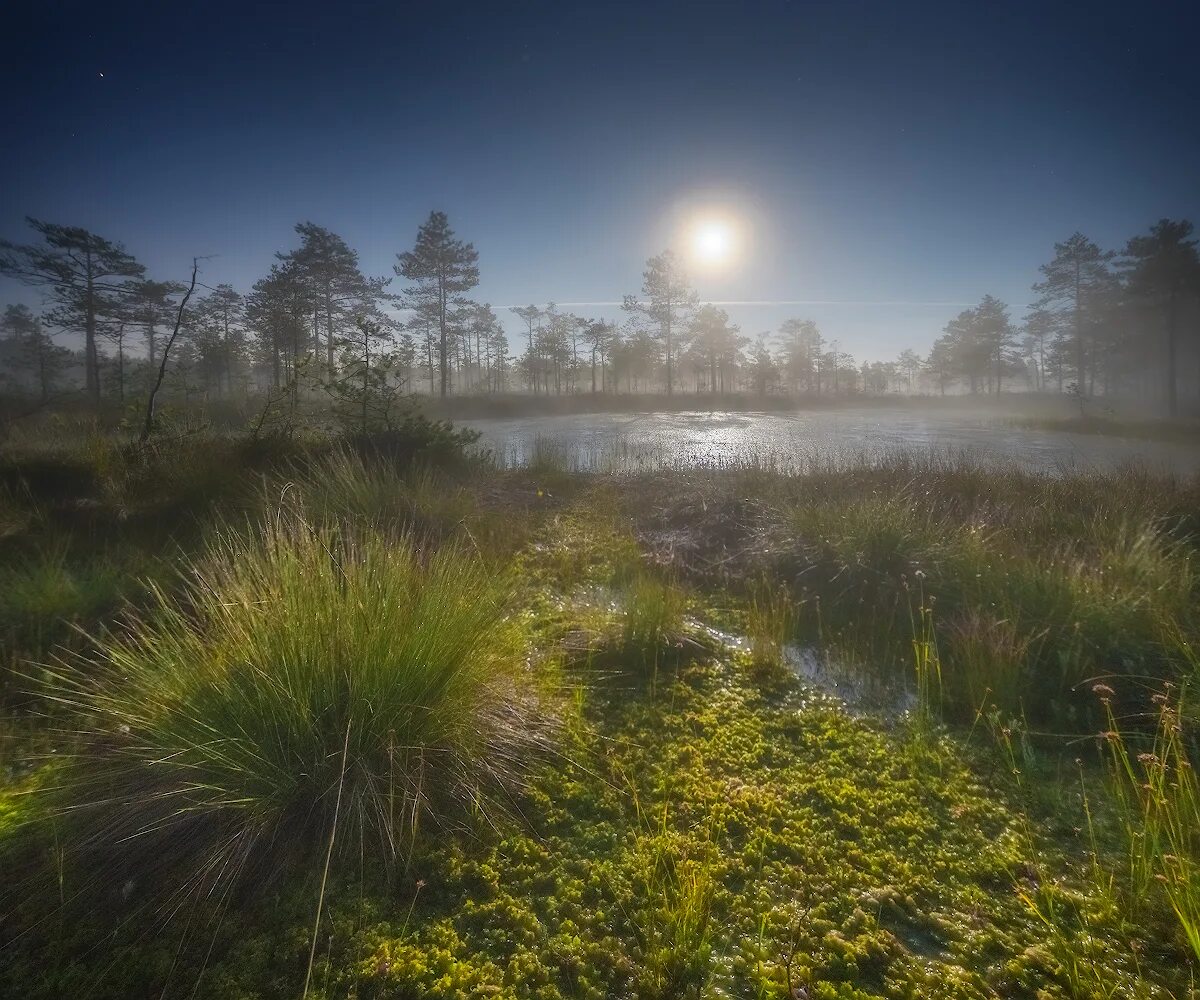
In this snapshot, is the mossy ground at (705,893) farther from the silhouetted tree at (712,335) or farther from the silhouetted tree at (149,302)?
the silhouetted tree at (712,335)

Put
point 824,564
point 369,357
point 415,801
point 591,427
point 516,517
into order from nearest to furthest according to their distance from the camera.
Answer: point 415,801 < point 824,564 < point 516,517 < point 369,357 < point 591,427

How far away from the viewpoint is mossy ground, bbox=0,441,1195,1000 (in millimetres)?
1171

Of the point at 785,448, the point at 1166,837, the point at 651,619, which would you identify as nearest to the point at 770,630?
the point at 651,619

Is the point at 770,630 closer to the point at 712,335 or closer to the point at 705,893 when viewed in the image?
the point at 705,893

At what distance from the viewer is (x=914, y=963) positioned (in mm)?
1228

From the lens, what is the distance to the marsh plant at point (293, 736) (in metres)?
1.48

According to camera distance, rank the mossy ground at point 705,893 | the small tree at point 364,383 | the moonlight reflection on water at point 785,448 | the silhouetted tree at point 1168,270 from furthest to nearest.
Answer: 1. the silhouetted tree at point 1168,270
2. the moonlight reflection on water at point 785,448
3. the small tree at point 364,383
4. the mossy ground at point 705,893

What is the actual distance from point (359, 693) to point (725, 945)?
1.26 metres

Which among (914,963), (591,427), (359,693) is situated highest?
(591,427)

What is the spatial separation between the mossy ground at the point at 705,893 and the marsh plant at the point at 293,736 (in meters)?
0.10

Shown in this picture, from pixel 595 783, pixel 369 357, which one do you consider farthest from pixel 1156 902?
pixel 369 357

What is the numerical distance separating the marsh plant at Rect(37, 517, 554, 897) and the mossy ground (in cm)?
10

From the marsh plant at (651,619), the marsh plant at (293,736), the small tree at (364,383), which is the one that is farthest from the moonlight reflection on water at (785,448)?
the marsh plant at (293,736)

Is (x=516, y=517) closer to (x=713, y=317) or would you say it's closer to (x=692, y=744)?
(x=692, y=744)
